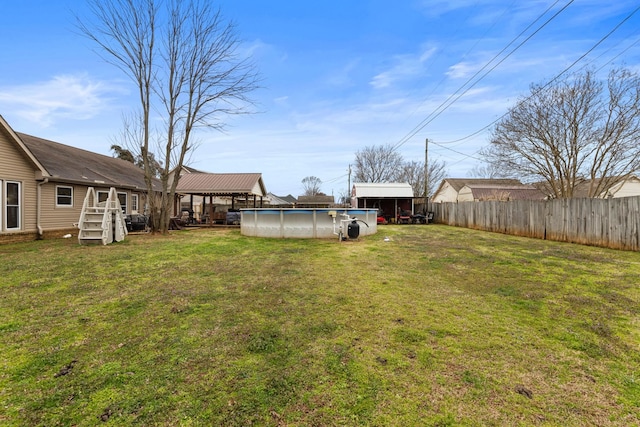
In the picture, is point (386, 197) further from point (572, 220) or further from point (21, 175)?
point (21, 175)

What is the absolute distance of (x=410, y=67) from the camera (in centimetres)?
1545

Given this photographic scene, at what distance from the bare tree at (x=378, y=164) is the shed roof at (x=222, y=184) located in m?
29.1

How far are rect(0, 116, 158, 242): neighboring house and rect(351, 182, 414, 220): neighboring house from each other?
1682cm

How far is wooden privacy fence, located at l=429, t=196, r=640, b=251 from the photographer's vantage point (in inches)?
364

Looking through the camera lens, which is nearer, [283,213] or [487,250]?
[487,250]

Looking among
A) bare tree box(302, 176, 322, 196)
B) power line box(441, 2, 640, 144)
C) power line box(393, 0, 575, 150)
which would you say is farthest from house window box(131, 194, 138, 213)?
bare tree box(302, 176, 322, 196)

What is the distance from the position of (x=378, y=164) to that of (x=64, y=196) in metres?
40.2

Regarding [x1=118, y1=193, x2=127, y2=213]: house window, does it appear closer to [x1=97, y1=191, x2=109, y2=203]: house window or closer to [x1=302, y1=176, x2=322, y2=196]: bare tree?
[x1=97, y1=191, x2=109, y2=203]: house window

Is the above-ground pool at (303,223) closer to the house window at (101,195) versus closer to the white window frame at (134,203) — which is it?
the house window at (101,195)

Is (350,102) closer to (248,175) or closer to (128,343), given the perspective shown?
(248,175)

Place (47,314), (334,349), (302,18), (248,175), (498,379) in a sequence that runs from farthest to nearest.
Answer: (248,175)
(302,18)
(47,314)
(334,349)
(498,379)

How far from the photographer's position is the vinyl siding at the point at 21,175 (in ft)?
32.6

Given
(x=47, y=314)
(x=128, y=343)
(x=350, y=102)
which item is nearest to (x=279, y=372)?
(x=128, y=343)

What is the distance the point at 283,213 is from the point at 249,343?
371 inches
